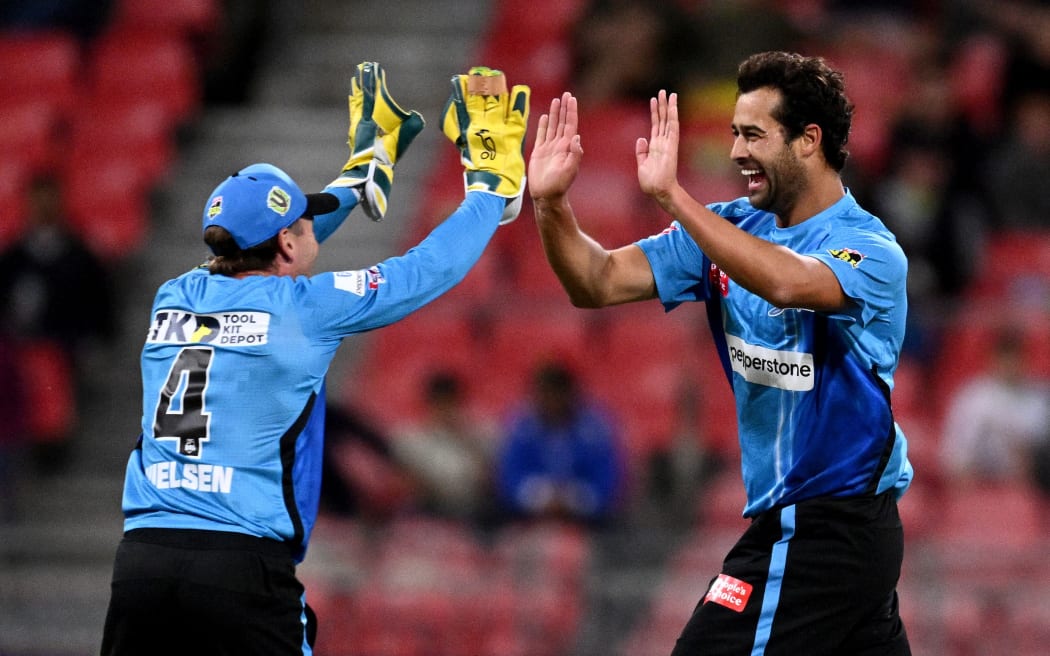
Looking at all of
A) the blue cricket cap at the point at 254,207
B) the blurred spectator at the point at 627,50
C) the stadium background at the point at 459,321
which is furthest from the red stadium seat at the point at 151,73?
the blue cricket cap at the point at 254,207

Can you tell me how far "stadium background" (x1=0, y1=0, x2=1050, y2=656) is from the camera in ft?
26.9

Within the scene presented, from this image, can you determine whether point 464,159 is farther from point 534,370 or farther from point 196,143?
point 196,143

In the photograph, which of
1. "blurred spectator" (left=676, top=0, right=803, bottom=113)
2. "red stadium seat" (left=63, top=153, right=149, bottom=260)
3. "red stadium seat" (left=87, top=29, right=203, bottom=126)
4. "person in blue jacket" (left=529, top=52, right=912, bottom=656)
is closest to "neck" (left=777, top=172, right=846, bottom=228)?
"person in blue jacket" (left=529, top=52, right=912, bottom=656)

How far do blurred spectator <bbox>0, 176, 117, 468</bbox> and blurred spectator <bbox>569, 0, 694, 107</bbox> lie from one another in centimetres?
401

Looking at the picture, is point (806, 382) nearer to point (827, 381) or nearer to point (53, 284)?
point (827, 381)

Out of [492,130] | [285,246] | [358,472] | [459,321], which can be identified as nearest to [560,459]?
[358,472]

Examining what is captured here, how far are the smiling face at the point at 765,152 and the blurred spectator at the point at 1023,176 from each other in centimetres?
609

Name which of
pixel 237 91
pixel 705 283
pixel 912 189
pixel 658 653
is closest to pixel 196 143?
pixel 237 91

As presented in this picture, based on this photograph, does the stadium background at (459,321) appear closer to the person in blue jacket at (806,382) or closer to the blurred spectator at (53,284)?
the blurred spectator at (53,284)

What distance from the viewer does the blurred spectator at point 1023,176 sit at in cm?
1035

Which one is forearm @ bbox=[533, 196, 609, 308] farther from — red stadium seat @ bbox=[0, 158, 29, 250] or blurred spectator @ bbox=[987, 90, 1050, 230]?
red stadium seat @ bbox=[0, 158, 29, 250]

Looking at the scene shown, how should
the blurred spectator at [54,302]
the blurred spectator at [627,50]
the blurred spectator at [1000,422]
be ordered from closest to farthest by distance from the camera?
1. the blurred spectator at [1000,422]
2. the blurred spectator at [54,302]
3. the blurred spectator at [627,50]

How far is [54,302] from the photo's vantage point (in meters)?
10.3

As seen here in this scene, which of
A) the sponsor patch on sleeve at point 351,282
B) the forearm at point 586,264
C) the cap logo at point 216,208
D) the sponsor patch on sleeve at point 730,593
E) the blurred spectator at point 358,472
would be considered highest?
the cap logo at point 216,208
